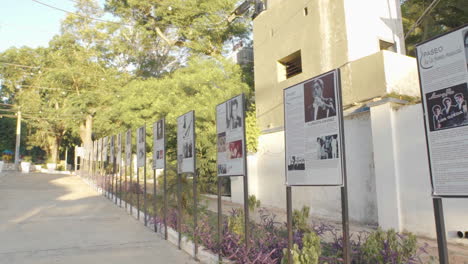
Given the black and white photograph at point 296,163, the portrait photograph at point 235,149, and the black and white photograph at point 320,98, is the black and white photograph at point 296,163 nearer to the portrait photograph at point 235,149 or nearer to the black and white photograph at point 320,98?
the black and white photograph at point 320,98

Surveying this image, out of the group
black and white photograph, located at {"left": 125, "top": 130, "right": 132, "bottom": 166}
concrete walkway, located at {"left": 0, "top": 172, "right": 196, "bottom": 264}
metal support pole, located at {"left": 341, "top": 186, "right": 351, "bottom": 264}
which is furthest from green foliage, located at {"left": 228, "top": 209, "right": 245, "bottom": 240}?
black and white photograph, located at {"left": 125, "top": 130, "right": 132, "bottom": 166}

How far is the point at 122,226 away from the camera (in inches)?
320

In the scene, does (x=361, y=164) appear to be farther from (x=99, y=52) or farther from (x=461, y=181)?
(x=99, y=52)

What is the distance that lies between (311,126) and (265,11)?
11.5m

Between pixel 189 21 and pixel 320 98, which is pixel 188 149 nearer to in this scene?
pixel 320 98

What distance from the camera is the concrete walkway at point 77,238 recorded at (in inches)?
213

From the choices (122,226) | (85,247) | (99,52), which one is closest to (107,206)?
(122,226)

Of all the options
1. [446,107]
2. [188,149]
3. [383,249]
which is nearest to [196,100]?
[188,149]

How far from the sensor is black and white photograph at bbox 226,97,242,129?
4500mm

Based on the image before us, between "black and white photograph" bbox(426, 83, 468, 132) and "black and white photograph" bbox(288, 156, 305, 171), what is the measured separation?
123 cm

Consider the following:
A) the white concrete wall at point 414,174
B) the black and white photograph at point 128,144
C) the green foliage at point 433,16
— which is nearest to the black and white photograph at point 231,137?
the white concrete wall at point 414,174

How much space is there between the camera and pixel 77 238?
6.70 meters

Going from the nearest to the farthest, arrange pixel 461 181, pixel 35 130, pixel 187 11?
pixel 461 181 < pixel 187 11 < pixel 35 130

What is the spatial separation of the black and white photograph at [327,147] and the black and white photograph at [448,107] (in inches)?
30.6
